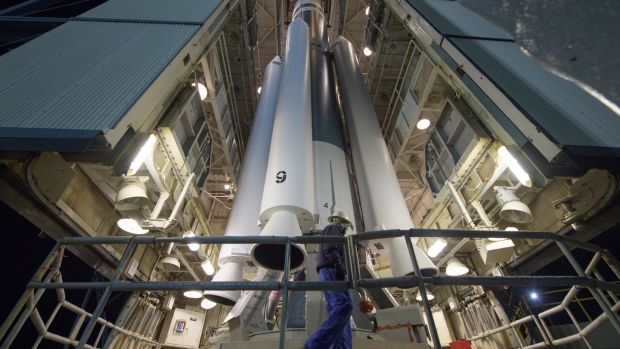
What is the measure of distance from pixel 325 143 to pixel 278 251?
10.6 ft

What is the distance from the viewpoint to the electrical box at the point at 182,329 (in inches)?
329

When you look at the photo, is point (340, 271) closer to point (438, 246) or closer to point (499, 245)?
point (499, 245)

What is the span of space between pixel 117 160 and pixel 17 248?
3131mm

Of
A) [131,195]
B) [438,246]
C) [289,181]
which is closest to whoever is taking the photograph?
[289,181]

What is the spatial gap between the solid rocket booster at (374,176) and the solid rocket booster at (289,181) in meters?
1.47

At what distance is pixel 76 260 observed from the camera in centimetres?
576

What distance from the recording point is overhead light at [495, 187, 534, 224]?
4.67 m

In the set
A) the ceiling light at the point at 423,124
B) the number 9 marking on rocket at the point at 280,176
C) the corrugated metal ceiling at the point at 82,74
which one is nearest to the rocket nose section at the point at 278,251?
the number 9 marking on rocket at the point at 280,176

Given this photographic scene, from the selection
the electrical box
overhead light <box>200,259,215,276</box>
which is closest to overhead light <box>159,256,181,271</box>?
overhead light <box>200,259,215,276</box>

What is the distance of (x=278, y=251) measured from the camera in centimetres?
375

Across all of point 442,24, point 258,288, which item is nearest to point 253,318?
point 258,288

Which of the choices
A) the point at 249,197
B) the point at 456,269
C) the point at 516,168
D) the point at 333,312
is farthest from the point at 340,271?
the point at 456,269

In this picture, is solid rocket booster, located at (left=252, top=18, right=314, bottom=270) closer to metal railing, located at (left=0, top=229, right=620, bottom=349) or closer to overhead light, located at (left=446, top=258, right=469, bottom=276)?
metal railing, located at (left=0, top=229, right=620, bottom=349)

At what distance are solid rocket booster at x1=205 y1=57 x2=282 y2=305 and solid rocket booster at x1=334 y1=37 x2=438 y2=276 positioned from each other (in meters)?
2.14
